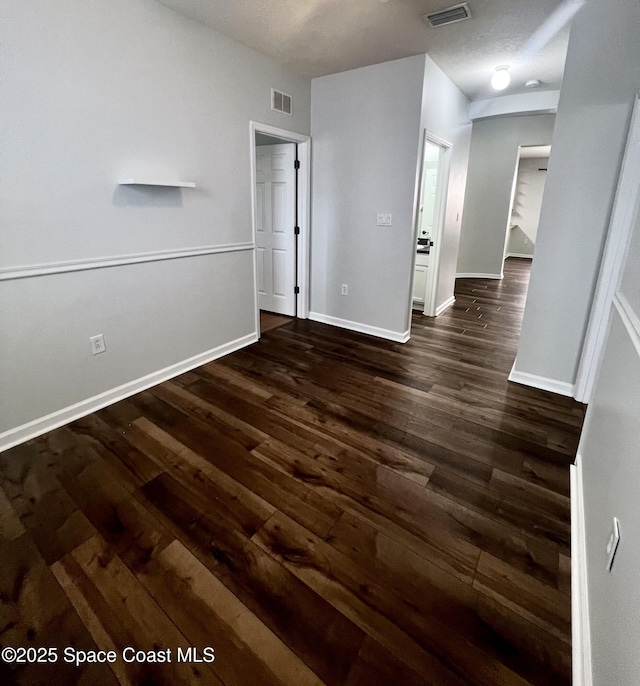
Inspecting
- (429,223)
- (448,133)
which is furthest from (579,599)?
(429,223)

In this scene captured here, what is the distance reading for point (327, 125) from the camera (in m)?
3.82

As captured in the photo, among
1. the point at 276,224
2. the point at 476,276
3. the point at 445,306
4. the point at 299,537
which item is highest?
the point at 276,224

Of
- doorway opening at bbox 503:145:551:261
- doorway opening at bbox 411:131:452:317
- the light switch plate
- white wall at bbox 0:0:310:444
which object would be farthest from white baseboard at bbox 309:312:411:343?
doorway opening at bbox 503:145:551:261

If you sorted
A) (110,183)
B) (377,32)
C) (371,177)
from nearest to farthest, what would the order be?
(110,183), (377,32), (371,177)

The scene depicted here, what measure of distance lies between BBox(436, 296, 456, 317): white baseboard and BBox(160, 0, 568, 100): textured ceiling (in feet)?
8.33

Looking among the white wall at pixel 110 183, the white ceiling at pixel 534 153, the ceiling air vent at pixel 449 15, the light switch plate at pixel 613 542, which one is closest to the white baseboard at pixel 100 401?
the white wall at pixel 110 183

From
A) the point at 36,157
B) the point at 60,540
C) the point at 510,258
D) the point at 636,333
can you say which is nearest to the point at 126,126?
the point at 36,157

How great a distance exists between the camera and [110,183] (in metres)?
2.34

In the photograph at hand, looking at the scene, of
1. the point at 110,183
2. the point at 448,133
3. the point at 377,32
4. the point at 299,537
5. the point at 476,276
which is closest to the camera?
the point at 299,537

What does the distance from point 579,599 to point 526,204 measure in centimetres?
1117

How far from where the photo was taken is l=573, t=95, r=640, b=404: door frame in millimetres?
2195

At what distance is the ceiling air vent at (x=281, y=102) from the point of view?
338 centimetres

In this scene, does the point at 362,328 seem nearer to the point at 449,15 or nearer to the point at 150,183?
the point at 150,183

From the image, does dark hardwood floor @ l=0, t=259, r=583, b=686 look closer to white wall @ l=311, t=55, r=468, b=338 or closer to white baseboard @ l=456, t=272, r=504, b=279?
white wall @ l=311, t=55, r=468, b=338
